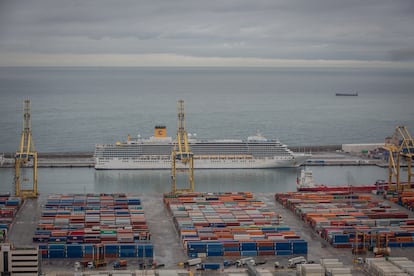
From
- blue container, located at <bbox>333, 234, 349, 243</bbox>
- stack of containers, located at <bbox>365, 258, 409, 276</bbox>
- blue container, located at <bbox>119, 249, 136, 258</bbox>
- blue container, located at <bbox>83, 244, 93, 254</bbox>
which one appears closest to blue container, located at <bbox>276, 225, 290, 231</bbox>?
blue container, located at <bbox>333, 234, 349, 243</bbox>

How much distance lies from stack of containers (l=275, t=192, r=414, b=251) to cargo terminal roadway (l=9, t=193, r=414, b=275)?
0.22 m

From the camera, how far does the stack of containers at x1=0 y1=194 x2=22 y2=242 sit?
66.0 ft

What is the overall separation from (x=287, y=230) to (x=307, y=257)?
2001mm

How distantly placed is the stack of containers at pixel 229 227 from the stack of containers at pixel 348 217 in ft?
2.78

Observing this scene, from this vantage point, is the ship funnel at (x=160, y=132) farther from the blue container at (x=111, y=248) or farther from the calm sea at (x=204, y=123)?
the blue container at (x=111, y=248)

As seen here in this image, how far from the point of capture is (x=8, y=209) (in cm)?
2236

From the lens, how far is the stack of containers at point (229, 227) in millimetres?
18688

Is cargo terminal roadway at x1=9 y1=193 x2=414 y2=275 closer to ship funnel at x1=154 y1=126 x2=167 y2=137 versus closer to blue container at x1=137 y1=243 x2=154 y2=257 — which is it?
blue container at x1=137 y1=243 x2=154 y2=257

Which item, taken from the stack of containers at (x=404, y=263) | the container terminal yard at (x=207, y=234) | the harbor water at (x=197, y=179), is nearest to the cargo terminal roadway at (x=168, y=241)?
the container terminal yard at (x=207, y=234)

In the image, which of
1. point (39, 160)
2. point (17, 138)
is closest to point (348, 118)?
point (17, 138)

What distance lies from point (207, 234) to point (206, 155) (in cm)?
1320

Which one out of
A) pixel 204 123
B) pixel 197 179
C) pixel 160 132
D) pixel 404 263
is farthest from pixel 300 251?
pixel 204 123

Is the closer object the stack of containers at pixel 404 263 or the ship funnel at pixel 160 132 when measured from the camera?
the stack of containers at pixel 404 263

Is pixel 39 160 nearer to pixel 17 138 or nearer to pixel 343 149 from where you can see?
pixel 17 138
